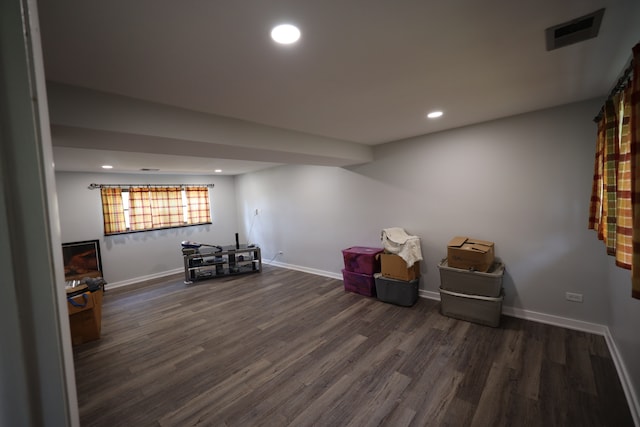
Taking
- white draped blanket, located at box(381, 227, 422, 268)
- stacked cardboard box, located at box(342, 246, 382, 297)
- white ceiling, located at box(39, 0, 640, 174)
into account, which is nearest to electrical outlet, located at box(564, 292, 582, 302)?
white draped blanket, located at box(381, 227, 422, 268)

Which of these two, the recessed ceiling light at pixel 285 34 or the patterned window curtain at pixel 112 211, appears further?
the patterned window curtain at pixel 112 211

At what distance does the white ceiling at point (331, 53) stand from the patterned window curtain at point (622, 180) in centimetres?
35

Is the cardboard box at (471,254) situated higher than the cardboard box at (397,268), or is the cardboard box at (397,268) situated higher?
the cardboard box at (471,254)

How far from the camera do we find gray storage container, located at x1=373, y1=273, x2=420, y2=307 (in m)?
3.43

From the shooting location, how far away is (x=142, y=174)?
5.32m

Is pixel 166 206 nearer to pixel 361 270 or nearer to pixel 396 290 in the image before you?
pixel 361 270

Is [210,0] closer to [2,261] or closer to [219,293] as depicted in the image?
[2,261]

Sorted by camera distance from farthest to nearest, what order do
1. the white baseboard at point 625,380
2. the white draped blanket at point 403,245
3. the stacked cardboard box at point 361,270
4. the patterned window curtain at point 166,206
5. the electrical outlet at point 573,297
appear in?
the patterned window curtain at point 166,206
the stacked cardboard box at point 361,270
the white draped blanket at point 403,245
the electrical outlet at point 573,297
the white baseboard at point 625,380

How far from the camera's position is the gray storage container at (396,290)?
11.3 feet

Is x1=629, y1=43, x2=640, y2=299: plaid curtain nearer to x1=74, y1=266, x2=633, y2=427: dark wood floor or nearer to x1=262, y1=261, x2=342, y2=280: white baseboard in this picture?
x1=74, y1=266, x2=633, y2=427: dark wood floor

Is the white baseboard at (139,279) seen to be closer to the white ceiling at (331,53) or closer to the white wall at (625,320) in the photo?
the white ceiling at (331,53)

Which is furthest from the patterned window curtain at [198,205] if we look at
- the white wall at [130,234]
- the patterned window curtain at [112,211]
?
the patterned window curtain at [112,211]

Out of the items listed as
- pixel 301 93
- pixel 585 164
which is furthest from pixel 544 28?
pixel 585 164

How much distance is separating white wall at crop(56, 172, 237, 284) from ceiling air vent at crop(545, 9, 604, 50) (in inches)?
245
